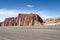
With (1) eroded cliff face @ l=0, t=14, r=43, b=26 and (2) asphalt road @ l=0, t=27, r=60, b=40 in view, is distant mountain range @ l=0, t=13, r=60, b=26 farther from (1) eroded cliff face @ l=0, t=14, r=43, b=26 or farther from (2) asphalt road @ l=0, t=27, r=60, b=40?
(2) asphalt road @ l=0, t=27, r=60, b=40

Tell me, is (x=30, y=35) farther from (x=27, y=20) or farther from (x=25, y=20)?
(x=25, y=20)

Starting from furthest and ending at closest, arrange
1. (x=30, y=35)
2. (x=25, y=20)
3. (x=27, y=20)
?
(x=25, y=20), (x=27, y=20), (x=30, y=35)

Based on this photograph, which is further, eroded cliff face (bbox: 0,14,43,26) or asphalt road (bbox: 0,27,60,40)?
eroded cliff face (bbox: 0,14,43,26)

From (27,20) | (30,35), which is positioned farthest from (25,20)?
(30,35)

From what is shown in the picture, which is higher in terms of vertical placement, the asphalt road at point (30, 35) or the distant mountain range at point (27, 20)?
the distant mountain range at point (27, 20)

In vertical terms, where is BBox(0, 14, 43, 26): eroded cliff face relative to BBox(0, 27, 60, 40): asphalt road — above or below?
above

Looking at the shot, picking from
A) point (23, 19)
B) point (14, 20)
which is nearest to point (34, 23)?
point (23, 19)

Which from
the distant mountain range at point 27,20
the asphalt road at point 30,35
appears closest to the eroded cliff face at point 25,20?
the distant mountain range at point 27,20

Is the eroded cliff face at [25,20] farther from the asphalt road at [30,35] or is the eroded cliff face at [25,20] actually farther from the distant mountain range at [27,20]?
the asphalt road at [30,35]

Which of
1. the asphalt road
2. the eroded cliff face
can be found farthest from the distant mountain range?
the asphalt road

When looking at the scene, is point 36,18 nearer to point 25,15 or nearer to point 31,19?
point 31,19

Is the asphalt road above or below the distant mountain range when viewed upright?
below

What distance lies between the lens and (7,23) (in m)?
151

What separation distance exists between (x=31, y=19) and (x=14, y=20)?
19759mm
